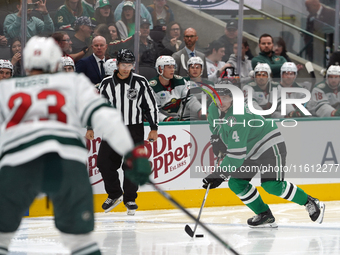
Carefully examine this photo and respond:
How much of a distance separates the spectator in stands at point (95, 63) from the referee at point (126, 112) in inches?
13.1

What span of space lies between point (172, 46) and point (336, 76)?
183 cm

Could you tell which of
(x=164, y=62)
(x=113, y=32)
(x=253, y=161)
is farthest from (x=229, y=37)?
(x=253, y=161)

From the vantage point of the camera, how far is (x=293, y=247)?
401 cm

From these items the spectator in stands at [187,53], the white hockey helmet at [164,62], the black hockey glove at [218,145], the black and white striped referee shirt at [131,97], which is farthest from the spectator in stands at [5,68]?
the black hockey glove at [218,145]

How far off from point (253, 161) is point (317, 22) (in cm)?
268

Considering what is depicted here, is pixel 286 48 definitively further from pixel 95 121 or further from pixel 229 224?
pixel 95 121

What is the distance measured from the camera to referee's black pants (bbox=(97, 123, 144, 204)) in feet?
16.7

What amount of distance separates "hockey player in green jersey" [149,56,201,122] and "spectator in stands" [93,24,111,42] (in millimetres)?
538

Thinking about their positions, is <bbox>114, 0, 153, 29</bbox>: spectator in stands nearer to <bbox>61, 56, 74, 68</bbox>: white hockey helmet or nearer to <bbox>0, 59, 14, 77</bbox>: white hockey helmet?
<bbox>61, 56, 74, 68</bbox>: white hockey helmet

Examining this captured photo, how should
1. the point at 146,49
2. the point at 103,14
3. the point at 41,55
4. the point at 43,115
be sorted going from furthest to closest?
the point at 146,49, the point at 103,14, the point at 41,55, the point at 43,115

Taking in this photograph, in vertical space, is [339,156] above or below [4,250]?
below

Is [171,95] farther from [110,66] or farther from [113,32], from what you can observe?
[113,32]

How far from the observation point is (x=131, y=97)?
5113 mm

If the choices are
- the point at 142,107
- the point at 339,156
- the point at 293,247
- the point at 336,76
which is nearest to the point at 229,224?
the point at 293,247
